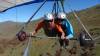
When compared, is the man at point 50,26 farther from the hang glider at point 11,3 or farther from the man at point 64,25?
the hang glider at point 11,3

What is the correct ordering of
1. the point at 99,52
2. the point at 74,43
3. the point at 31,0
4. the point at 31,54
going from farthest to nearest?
1. the point at 31,54
2. the point at 74,43
3. the point at 99,52
4. the point at 31,0

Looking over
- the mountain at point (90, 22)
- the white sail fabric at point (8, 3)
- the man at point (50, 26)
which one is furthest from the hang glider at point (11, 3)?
the mountain at point (90, 22)

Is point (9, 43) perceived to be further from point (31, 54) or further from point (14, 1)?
point (14, 1)

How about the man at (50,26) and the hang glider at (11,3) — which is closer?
the man at (50,26)

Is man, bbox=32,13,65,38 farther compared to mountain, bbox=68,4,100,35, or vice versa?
mountain, bbox=68,4,100,35

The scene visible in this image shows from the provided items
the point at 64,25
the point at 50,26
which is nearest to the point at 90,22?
the point at 64,25

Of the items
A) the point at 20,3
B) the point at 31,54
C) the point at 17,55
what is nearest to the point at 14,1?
the point at 20,3

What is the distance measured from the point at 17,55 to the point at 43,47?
20.5 ft

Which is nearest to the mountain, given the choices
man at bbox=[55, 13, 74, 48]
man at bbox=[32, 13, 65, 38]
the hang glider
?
the hang glider

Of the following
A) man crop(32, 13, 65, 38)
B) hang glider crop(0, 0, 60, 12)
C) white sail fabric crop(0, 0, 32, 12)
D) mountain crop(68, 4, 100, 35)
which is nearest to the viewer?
man crop(32, 13, 65, 38)

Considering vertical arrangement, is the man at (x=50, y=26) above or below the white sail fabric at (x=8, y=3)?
below

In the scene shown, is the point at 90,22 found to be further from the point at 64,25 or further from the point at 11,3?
the point at 64,25

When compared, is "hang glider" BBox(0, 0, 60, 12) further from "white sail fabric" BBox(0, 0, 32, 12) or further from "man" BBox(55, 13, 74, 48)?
"man" BBox(55, 13, 74, 48)

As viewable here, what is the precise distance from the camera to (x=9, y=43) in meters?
97.5
